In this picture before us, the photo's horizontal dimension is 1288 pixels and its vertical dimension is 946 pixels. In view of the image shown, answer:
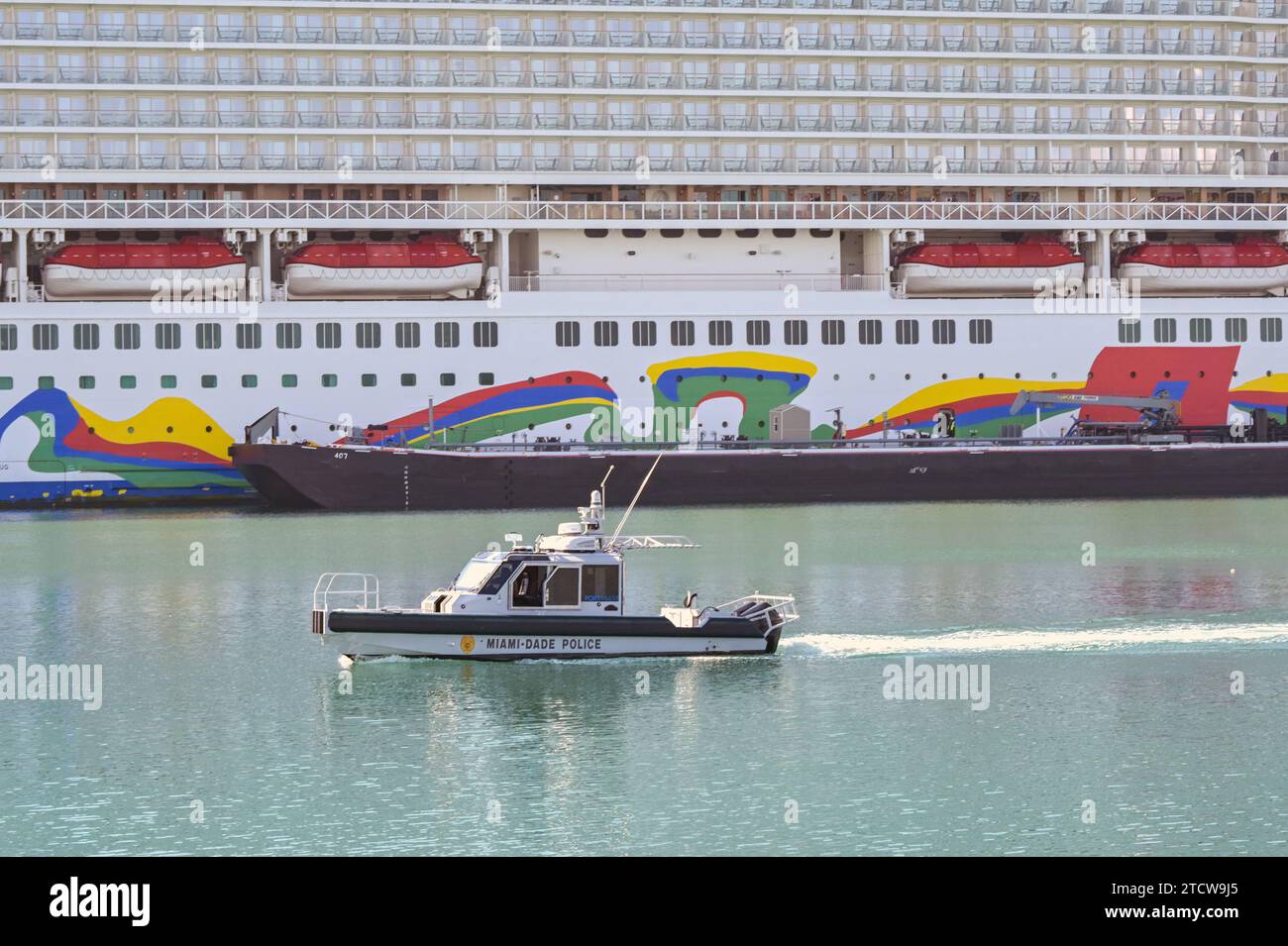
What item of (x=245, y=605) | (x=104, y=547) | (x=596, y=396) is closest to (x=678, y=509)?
(x=596, y=396)

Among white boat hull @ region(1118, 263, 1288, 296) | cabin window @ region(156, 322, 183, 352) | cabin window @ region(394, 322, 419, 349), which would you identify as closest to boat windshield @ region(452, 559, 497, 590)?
cabin window @ region(394, 322, 419, 349)

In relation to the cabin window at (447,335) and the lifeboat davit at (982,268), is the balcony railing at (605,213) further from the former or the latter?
the cabin window at (447,335)

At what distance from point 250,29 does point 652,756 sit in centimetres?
3199

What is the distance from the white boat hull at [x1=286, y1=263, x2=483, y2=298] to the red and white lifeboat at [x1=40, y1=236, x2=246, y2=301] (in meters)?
1.34

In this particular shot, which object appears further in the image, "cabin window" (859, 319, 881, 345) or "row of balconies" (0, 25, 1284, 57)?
"cabin window" (859, 319, 881, 345)

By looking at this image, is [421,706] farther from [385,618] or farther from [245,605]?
[245,605]

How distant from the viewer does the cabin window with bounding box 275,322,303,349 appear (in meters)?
44.4

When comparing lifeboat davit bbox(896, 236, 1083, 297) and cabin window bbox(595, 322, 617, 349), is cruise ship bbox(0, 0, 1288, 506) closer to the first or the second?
lifeboat davit bbox(896, 236, 1083, 297)

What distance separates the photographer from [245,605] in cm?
2764

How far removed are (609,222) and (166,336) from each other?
1028 centimetres

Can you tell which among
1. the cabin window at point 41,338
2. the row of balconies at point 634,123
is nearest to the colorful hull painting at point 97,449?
the cabin window at point 41,338

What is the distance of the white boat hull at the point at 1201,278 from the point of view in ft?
160

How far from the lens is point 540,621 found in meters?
21.6

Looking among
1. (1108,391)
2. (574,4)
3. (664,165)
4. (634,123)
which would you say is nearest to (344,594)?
(664,165)
